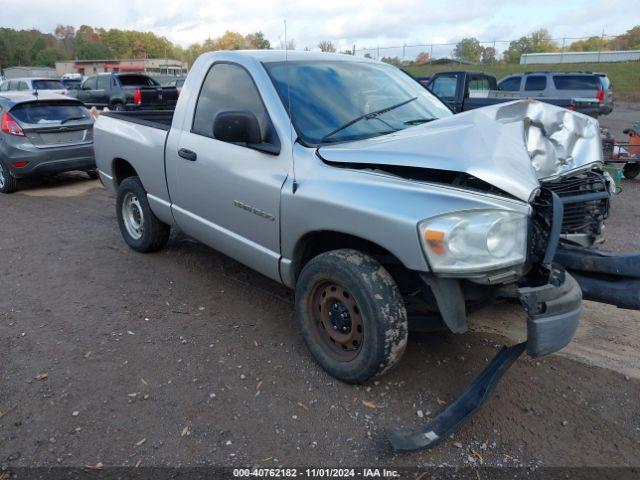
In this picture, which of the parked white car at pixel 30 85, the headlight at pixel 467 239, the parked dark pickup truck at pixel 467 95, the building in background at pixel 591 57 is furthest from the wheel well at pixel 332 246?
the building in background at pixel 591 57

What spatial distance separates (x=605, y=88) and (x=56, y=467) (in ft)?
67.4

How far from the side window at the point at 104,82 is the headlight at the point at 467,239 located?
20777 millimetres

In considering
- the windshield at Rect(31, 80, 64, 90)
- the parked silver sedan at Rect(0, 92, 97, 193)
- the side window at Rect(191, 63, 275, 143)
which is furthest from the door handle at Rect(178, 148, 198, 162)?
the windshield at Rect(31, 80, 64, 90)

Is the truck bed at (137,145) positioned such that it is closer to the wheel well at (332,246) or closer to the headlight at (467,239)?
the wheel well at (332,246)

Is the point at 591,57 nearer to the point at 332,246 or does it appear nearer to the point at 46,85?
the point at 46,85

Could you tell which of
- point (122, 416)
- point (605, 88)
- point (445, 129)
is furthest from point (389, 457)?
point (605, 88)

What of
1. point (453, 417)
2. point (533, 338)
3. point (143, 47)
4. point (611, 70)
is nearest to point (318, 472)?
point (453, 417)

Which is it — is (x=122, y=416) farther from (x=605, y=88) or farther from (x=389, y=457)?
(x=605, y=88)

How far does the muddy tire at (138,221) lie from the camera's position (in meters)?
5.28

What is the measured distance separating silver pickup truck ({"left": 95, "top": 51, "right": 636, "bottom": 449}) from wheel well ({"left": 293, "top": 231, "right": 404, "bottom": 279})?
0.01 m

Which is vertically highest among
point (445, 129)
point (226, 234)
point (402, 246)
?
point (445, 129)

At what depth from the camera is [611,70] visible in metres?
38.7

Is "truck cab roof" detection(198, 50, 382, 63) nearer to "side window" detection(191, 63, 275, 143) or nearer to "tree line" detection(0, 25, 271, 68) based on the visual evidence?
"side window" detection(191, 63, 275, 143)

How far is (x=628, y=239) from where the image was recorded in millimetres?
5879
